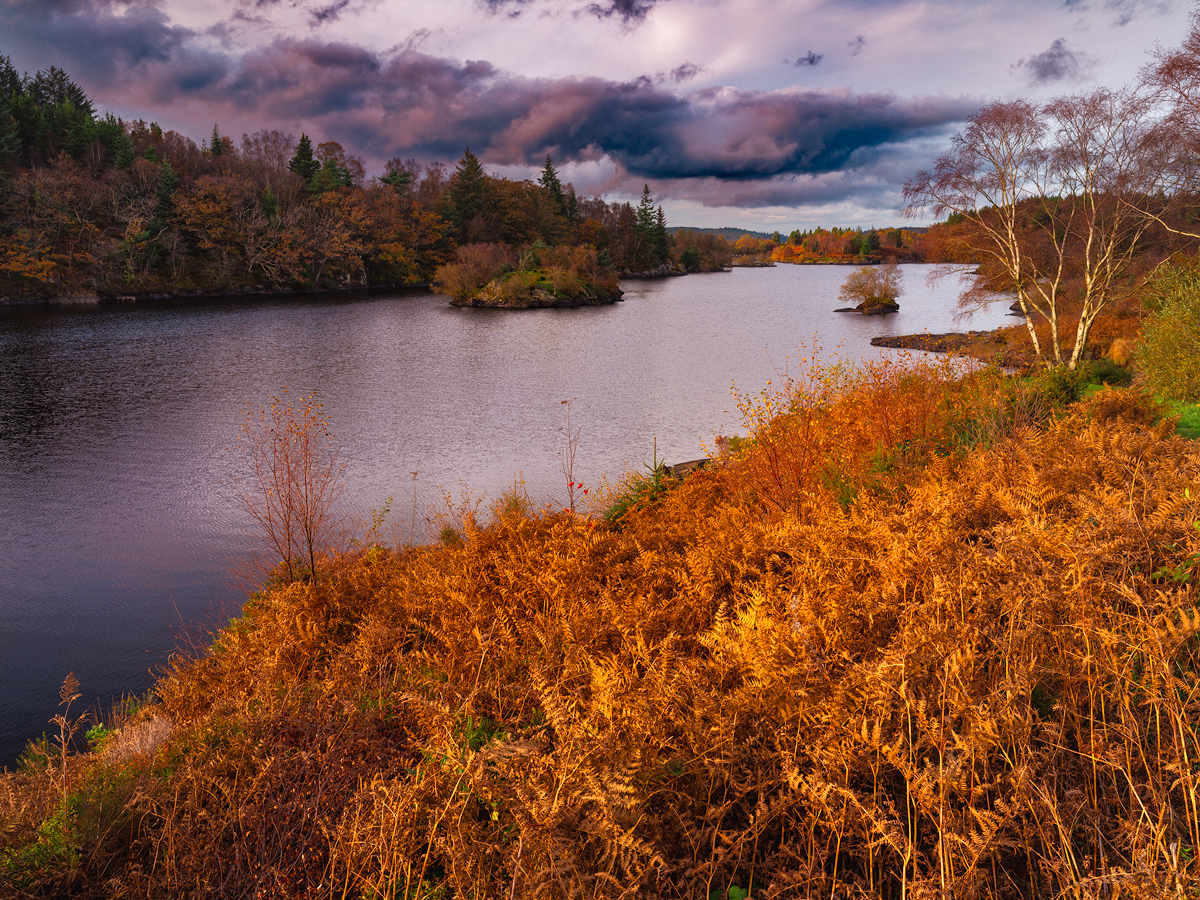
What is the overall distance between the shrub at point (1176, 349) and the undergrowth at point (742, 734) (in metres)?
8.94

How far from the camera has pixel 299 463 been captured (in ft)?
26.8

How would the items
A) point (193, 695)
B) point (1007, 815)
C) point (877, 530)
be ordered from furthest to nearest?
point (193, 695)
point (877, 530)
point (1007, 815)

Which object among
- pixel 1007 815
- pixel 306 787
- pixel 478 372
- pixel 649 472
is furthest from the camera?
pixel 478 372

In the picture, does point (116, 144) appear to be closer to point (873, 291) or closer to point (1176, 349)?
point (873, 291)

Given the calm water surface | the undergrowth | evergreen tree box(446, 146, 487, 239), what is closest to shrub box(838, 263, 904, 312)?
the calm water surface

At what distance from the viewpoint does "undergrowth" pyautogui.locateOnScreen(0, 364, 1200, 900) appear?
7.16ft

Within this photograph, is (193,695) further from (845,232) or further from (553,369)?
(845,232)

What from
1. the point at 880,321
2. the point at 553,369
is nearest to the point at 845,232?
the point at 880,321

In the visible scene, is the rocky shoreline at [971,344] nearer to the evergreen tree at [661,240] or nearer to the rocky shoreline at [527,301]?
the rocky shoreline at [527,301]

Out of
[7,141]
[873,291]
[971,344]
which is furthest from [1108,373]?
[7,141]

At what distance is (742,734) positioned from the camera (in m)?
2.82

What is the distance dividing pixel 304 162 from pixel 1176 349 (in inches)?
3377

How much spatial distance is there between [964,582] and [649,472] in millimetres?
9732

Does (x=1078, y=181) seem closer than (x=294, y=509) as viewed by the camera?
No
